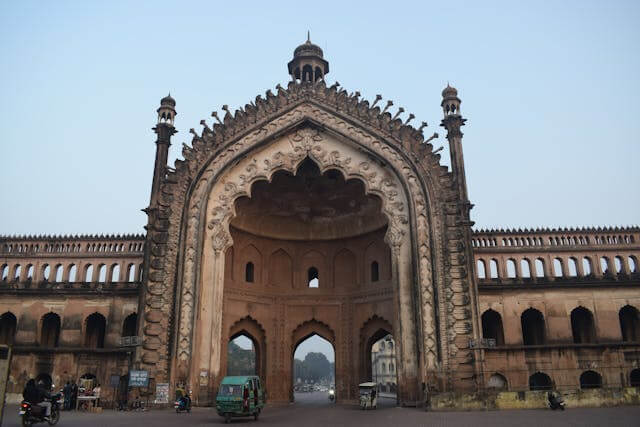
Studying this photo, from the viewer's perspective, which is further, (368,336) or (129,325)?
(368,336)

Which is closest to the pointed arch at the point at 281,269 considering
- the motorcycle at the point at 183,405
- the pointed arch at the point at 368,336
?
the pointed arch at the point at 368,336

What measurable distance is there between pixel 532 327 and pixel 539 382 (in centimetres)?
312

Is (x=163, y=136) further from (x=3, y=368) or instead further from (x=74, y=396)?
(x=3, y=368)

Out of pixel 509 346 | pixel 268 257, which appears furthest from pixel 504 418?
pixel 268 257

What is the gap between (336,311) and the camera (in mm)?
31641

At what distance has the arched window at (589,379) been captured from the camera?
84.8 ft

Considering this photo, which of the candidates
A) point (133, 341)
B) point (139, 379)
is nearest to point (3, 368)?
point (139, 379)

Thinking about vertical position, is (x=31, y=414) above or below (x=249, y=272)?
below

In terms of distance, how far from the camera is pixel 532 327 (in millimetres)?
28422

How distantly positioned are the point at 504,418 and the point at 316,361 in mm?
183418

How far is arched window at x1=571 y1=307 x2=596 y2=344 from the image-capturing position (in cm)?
2698

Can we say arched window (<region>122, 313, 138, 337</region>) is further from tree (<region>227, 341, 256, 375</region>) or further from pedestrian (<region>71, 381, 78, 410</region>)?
tree (<region>227, 341, 256, 375</region>)

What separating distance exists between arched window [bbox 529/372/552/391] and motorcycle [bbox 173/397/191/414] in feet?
54.3

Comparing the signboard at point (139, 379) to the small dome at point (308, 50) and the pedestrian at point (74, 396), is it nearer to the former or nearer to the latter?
the pedestrian at point (74, 396)
